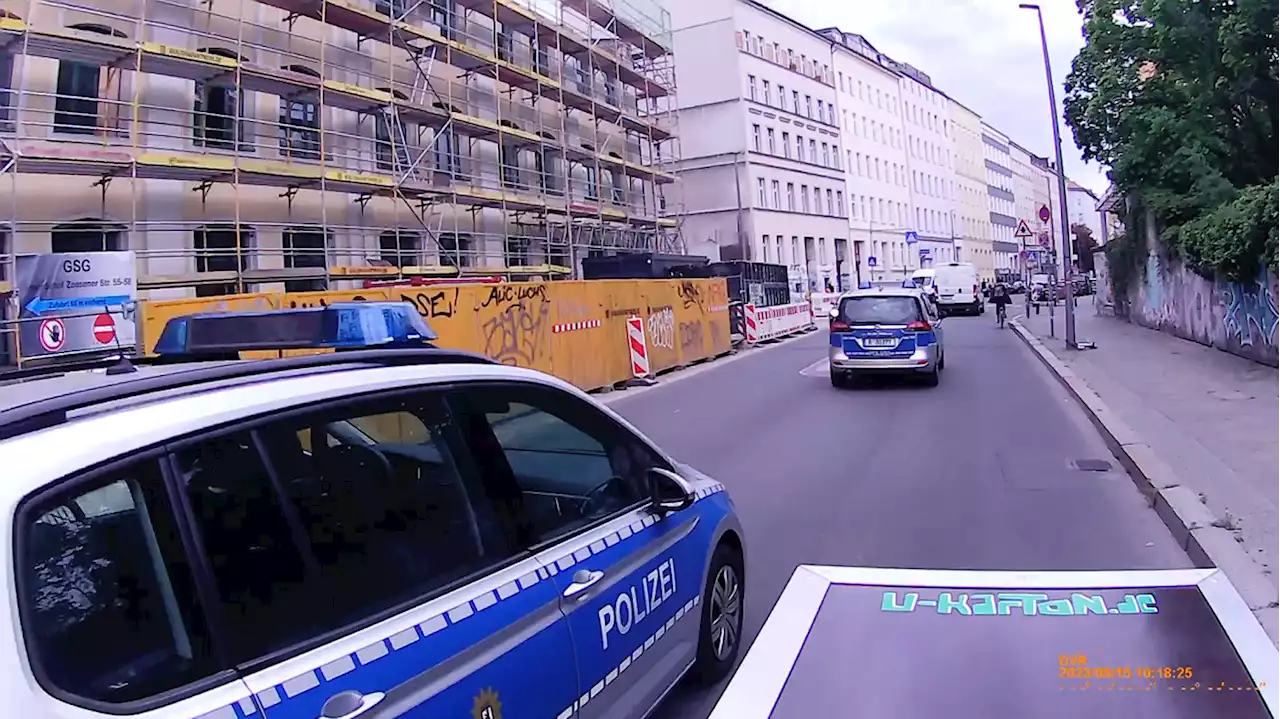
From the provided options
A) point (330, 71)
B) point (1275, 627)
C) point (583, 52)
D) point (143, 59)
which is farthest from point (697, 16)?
point (1275, 627)

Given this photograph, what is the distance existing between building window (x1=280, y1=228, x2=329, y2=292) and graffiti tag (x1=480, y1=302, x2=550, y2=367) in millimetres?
6835

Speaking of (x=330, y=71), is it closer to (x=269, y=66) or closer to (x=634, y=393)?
(x=269, y=66)

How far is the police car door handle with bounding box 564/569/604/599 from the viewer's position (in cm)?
308

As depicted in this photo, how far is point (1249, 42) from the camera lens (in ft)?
65.4

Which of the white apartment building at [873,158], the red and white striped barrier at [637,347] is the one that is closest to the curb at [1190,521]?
the red and white striped barrier at [637,347]

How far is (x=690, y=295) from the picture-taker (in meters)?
24.0

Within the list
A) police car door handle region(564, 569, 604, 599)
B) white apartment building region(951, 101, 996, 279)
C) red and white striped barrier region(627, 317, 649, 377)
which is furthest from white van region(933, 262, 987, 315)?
white apartment building region(951, 101, 996, 279)

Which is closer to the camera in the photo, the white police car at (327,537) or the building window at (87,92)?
the white police car at (327,537)

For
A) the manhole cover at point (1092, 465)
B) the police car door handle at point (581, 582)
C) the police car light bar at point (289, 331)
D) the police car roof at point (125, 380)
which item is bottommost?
the manhole cover at point (1092, 465)

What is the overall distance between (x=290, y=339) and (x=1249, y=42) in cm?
2239

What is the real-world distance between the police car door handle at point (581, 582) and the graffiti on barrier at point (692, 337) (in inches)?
779

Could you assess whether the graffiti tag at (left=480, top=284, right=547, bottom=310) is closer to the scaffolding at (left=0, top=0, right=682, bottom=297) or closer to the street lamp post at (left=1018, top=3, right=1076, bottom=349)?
the scaffolding at (left=0, top=0, right=682, bottom=297)
